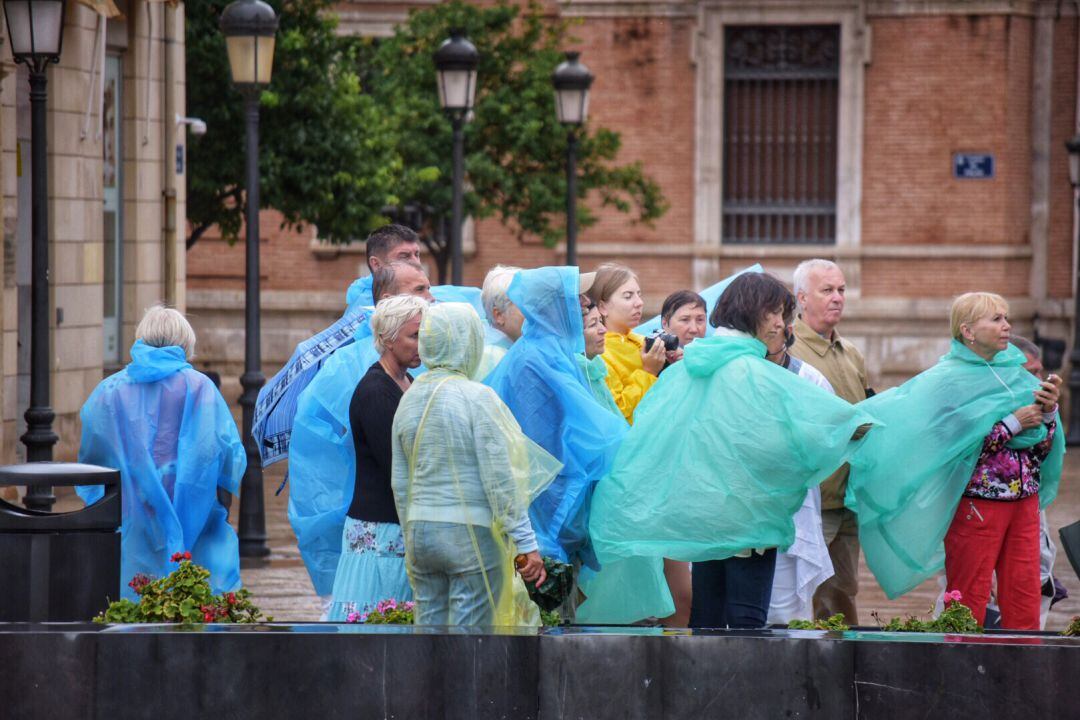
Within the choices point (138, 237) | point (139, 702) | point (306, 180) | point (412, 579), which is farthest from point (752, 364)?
point (306, 180)

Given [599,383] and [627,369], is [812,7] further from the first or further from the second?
[599,383]

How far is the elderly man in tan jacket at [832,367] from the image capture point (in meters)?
8.70

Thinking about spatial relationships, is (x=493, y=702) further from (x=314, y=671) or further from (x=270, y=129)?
(x=270, y=129)

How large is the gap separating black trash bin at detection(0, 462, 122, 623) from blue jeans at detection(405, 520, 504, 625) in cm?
A: 130

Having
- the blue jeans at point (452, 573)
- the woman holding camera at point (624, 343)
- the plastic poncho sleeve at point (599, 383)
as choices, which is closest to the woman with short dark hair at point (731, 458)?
the plastic poncho sleeve at point (599, 383)

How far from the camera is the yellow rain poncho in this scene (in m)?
6.47

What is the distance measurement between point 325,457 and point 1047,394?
10.1 ft

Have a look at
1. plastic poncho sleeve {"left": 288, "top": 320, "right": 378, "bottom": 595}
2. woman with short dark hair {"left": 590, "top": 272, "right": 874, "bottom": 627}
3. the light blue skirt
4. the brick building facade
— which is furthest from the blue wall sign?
the light blue skirt

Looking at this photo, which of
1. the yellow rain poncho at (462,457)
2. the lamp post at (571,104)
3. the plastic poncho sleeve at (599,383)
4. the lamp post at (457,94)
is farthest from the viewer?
the lamp post at (571,104)

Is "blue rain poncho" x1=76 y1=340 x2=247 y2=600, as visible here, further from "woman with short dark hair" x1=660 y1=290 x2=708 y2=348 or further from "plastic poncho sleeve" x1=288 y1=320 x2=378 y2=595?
"woman with short dark hair" x1=660 y1=290 x2=708 y2=348

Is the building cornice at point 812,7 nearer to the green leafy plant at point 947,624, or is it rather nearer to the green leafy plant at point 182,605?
the green leafy plant at point 182,605

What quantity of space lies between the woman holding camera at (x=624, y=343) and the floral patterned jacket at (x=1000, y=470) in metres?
1.51

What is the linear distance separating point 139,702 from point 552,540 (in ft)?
5.78

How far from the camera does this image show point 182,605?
6.74 metres
